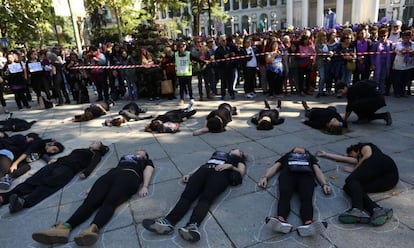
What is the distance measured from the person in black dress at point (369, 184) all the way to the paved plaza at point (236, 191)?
0.09 meters

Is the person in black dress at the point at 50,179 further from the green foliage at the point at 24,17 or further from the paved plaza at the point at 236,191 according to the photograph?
the green foliage at the point at 24,17

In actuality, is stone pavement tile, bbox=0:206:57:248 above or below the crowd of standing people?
below

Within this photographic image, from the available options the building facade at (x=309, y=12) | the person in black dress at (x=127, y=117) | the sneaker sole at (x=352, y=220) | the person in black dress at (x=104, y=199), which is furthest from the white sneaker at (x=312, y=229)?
the building facade at (x=309, y=12)

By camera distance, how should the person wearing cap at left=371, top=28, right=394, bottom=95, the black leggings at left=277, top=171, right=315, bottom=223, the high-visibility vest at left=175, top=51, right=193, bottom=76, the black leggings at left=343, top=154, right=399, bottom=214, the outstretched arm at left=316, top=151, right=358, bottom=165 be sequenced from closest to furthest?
the black leggings at left=277, top=171, right=315, bottom=223
the black leggings at left=343, top=154, right=399, bottom=214
the outstretched arm at left=316, top=151, right=358, bottom=165
the person wearing cap at left=371, top=28, right=394, bottom=95
the high-visibility vest at left=175, top=51, right=193, bottom=76

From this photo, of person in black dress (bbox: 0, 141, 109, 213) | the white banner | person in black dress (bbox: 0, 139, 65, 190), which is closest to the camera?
person in black dress (bbox: 0, 141, 109, 213)

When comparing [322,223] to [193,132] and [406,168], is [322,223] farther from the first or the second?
[193,132]

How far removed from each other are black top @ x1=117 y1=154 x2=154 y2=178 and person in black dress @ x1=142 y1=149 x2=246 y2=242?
2.04 feet

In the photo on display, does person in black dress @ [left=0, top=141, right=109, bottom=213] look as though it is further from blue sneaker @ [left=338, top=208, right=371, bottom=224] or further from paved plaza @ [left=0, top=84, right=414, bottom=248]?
blue sneaker @ [left=338, top=208, right=371, bottom=224]

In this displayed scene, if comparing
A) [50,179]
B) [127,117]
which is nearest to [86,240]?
[50,179]

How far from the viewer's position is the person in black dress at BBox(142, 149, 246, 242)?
332cm

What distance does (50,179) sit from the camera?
4633mm

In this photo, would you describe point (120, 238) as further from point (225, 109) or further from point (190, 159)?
point (225, 109)

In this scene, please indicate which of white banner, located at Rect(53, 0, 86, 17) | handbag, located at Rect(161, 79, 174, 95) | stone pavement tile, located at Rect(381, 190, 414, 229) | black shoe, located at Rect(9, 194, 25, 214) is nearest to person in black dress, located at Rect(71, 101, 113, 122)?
handbag, located at Rect(161, 79, 174, 95)

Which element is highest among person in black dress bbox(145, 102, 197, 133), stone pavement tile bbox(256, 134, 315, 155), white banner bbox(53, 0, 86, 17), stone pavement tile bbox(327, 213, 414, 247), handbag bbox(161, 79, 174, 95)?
white banner bbox(53, 0, 86, 17)
